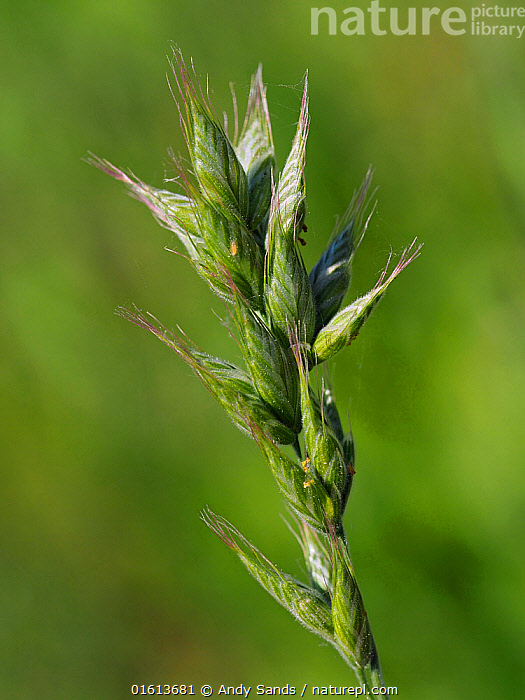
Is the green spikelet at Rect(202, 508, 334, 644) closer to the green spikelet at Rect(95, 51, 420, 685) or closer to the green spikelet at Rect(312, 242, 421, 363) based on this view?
the green spikelet at Rect(95, 51, 420, 685)

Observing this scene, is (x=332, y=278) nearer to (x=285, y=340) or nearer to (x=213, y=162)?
(x=285, y=340)

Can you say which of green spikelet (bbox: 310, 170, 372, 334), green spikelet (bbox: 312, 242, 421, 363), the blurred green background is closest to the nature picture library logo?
the blurred green background

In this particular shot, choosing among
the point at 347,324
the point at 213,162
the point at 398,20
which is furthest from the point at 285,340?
the point at 398,20

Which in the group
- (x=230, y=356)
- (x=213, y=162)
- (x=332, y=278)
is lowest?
(x=230, y=356)

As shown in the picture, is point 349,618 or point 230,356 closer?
point 349,618

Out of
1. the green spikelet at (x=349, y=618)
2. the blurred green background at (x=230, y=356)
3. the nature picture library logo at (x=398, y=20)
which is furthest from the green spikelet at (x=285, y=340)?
the nature picture library logo at (x=398, y=20)

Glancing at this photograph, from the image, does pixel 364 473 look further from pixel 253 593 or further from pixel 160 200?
pixel 160 200
